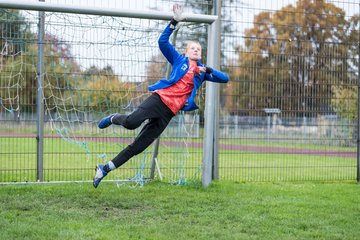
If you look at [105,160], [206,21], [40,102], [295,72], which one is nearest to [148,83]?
[105,160]

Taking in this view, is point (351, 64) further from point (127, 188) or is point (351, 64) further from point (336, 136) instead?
point (127, 188)

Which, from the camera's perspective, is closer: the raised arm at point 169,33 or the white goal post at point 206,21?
the raised arm at point 169,33

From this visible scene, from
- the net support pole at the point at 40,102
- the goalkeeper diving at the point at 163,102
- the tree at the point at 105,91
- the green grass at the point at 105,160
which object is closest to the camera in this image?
the goalkeeper diving at the point at 163,102

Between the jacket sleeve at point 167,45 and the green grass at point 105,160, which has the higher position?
the jacket sleeve at point 167,45

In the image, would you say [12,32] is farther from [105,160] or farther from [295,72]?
[295,72]

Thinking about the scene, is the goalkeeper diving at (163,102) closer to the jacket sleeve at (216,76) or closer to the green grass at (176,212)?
the jacket sleeve at (216,76)

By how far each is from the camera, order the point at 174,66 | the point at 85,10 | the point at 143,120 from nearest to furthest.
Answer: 1. the point at 143,120
2. the point at 174,66
3. the point at 85,10

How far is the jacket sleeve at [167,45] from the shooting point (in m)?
7.17

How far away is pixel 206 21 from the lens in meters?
8.73

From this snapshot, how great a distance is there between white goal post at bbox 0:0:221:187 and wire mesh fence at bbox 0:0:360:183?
316mm

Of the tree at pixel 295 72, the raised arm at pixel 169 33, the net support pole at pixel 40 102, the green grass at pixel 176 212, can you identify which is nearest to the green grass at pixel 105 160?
the net support pole at pixel 40 102

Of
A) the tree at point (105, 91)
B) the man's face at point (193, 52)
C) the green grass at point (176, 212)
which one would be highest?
the man's face at point (193, 52)

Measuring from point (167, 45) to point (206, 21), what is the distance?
1709mm

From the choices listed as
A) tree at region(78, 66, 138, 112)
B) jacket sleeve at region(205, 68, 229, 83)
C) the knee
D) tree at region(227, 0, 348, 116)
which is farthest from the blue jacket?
tree at region(227, 0, 348, 116)
